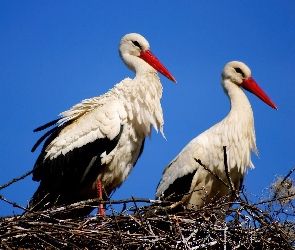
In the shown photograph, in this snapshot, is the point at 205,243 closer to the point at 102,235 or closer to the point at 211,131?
the point at 102,235

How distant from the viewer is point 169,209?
21.7ft

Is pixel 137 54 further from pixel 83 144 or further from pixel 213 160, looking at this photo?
pixel 213 160

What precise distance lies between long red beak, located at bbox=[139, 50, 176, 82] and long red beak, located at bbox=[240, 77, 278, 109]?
2.63 feet

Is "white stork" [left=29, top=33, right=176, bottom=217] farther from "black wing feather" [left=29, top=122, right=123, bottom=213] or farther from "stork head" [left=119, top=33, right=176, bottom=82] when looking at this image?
"stork head" [left=119, top=33, right=176, bottom=82]

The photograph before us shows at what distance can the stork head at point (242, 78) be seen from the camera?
337 inches

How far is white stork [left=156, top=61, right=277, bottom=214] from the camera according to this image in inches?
298

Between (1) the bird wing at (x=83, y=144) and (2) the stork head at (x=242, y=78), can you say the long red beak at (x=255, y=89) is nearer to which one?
(2) the stork head at (x=242, y=78)

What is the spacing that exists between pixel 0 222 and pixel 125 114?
2.15 meters

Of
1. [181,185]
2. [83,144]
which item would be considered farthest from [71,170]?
[181,185]

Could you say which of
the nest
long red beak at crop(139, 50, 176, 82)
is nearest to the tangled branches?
the nest

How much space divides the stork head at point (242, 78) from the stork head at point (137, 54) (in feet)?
2.11

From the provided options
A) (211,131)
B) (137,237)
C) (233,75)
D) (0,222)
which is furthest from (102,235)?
(233,75)

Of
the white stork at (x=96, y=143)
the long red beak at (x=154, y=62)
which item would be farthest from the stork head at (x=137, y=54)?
the white stork at (x=96, y=143)

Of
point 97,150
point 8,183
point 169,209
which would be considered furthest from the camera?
point 97,150
